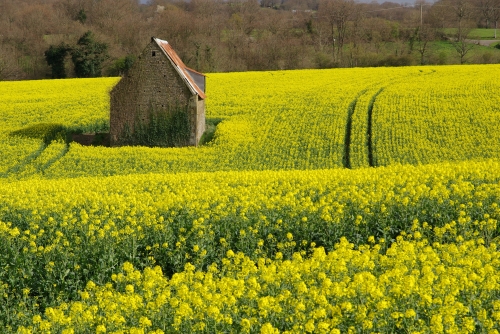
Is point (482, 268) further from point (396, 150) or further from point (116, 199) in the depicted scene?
point (396, 150)

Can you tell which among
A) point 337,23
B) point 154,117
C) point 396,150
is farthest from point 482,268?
point 337,23

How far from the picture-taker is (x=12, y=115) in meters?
37.8

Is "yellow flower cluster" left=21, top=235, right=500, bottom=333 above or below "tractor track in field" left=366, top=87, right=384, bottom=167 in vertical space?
above

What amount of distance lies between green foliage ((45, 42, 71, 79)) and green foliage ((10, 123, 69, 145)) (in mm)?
27119

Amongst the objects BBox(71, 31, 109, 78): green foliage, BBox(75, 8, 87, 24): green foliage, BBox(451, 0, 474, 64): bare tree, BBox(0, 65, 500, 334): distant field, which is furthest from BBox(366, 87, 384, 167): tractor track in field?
BBox(75, 8, 87, 24): green foliage

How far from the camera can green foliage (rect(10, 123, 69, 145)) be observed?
32.5 meters

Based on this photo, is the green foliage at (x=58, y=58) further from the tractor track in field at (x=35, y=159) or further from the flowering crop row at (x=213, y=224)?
the flowering crop row at (x=213, y=224)

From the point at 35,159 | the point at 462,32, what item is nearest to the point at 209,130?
the point at 35,159

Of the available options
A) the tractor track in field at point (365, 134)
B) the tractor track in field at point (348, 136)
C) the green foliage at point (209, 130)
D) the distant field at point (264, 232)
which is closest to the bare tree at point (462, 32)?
the tractor track in field at point (365, 134)

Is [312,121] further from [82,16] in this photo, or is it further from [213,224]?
[82,16]

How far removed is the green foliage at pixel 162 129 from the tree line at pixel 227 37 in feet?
89.7

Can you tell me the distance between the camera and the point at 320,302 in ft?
28.4

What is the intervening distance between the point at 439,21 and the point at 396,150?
167ft

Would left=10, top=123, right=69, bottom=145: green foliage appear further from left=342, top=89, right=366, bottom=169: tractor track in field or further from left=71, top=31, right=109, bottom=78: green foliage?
left=71, top=31, right=109, bottom=78: green foliage
